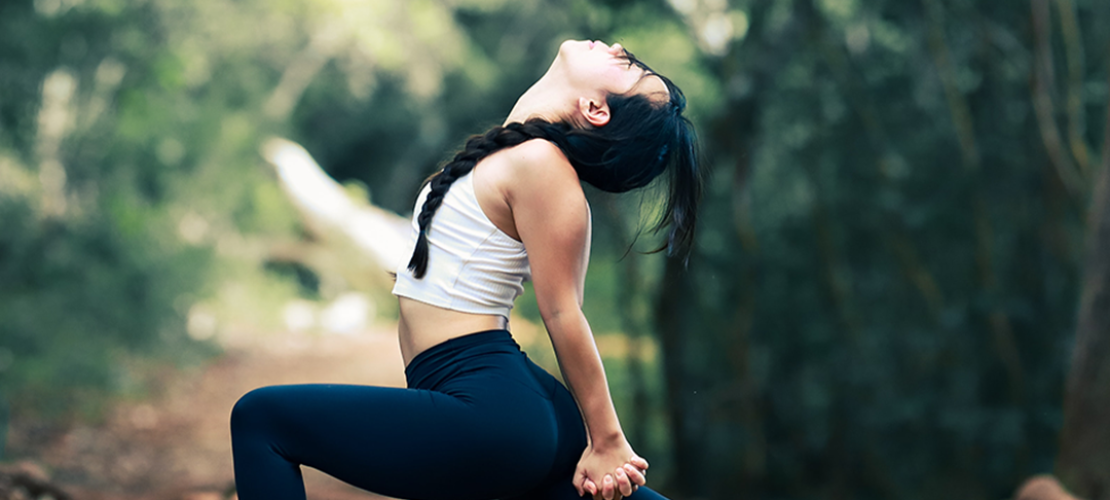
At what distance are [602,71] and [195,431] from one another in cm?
581

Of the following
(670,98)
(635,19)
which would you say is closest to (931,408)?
(635,19)

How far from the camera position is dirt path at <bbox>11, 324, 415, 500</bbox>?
463 cm

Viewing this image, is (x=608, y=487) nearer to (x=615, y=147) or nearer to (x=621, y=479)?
(x=621, y=479)

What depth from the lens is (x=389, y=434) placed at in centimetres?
126

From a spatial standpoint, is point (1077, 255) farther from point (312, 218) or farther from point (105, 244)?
point (312, 218)

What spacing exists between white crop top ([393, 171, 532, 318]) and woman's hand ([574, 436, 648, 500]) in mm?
275

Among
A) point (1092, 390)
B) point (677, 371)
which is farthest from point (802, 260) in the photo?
point (1092, 390)

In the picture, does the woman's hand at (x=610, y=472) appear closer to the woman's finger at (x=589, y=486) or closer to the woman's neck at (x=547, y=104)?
the woman's finger at (x=589, y=486)

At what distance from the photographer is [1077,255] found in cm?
496

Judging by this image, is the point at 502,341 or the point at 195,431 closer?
the point at 502,341

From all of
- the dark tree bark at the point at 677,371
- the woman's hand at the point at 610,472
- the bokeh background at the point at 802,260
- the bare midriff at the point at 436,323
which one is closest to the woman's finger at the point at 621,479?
the woman's hand at the point at 610,472

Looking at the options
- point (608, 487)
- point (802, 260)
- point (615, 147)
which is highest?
point (615, 147)

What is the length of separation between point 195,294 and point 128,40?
230cm

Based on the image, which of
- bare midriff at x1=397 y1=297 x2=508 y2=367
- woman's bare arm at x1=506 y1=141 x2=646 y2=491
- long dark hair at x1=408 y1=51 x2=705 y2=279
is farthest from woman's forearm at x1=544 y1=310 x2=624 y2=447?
long dark hair at x1=408 y1=51 x2=705 y2=279
